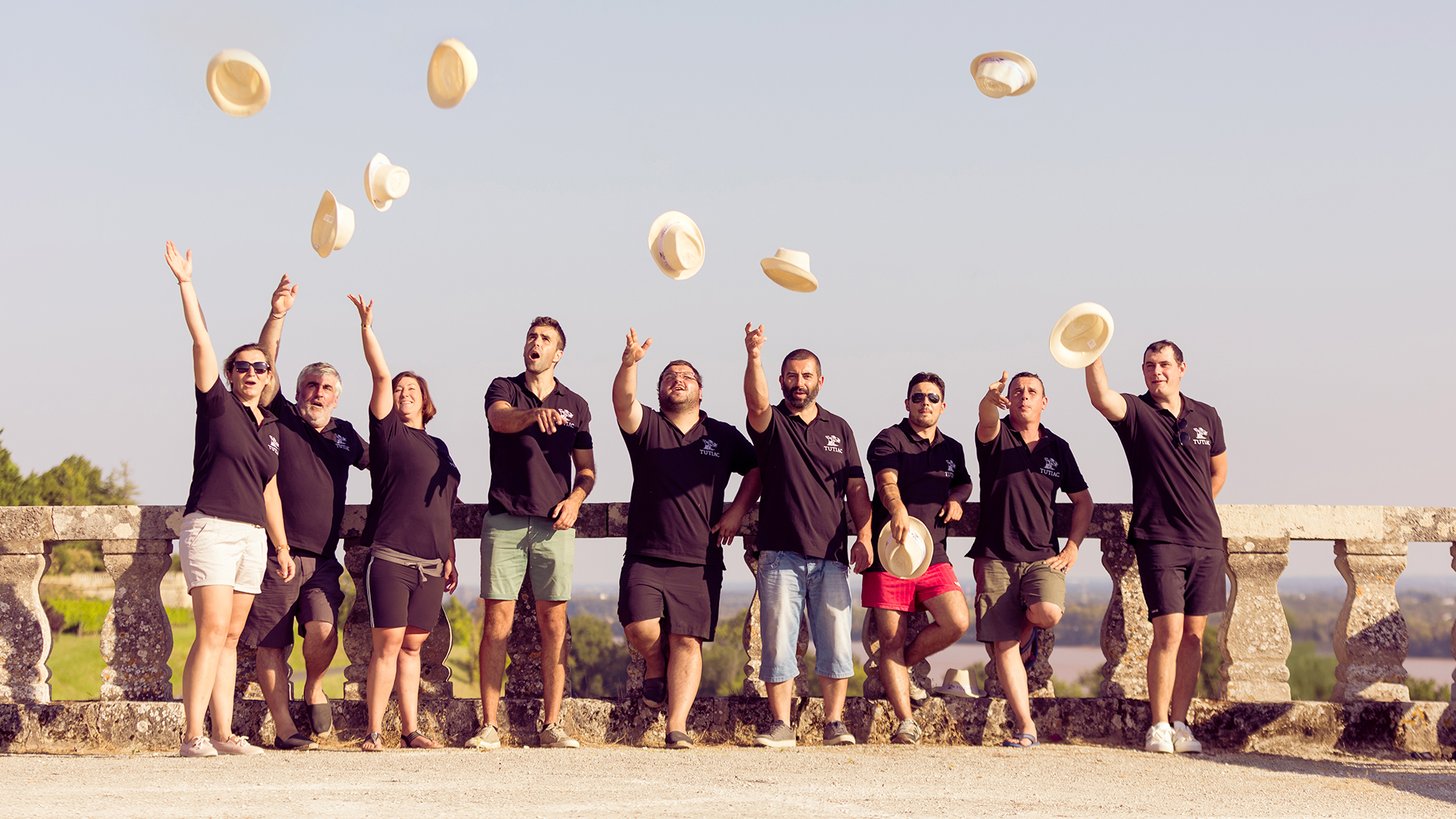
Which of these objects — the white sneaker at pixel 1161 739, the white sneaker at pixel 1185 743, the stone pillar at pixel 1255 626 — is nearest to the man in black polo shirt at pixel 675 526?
the white sneaker at pixel 1161 739

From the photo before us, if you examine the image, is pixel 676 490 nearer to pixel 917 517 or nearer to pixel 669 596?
pixel 669 596

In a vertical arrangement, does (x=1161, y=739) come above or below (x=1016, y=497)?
below

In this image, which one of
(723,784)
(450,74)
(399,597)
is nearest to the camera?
(723,784)

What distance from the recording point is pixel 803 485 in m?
6.00

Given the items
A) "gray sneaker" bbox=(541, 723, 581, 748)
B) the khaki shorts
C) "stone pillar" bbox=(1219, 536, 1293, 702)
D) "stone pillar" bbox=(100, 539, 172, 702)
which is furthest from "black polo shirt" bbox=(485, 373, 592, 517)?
"stone pillar" bbox=(1219, 536, 1293, 702)

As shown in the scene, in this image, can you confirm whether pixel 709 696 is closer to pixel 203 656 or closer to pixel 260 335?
pixel 203 656

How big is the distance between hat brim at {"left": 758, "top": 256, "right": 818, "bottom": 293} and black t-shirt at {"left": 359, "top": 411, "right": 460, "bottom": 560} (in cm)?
201

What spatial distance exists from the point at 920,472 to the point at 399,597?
267 centimetres

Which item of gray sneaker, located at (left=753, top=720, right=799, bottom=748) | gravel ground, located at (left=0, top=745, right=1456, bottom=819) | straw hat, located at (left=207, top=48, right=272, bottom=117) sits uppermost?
straw hat, located at (left=207, top=48, right=272, bottom=117)

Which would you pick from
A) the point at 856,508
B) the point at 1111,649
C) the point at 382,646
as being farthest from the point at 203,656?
the point at 1111,649

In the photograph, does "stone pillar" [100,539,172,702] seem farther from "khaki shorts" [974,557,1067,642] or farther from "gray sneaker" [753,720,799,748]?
"khaki shorts" [974,557,1067,642]

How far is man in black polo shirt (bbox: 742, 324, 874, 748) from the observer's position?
5.88m

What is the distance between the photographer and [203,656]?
538 cm

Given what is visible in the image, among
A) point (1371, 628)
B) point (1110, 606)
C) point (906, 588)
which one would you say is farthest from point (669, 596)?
point (1371, 628)
